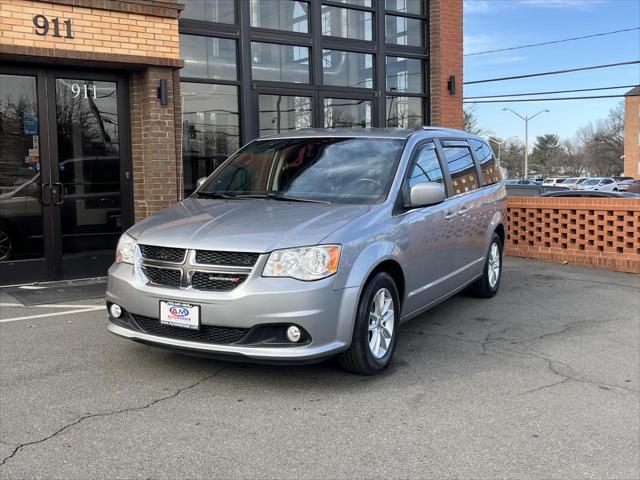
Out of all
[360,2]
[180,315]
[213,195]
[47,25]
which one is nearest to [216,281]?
[180,315]

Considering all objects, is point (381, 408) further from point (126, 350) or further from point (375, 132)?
point (375, 132)

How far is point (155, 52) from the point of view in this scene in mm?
8375

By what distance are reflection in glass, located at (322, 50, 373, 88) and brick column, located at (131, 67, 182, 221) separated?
333 cm

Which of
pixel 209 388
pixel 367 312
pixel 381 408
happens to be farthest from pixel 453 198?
pixel 209 388

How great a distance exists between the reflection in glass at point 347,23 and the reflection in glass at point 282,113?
1.37 m

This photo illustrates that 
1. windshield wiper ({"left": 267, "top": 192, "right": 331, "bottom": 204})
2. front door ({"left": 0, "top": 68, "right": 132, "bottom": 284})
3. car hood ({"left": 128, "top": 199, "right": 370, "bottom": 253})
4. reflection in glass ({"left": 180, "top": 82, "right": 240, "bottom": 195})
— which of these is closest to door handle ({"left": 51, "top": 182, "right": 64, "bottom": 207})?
front door ({"left": 0, "top": 68, "right": 132, "bottom": 284})

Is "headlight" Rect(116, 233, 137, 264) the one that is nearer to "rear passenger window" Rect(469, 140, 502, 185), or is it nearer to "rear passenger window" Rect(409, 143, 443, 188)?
"rear passenger window" Rect(409, 143, 443, 188)

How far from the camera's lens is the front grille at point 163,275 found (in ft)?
13.9

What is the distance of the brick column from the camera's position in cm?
844

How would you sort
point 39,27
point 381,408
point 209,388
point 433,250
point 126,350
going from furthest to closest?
point 39,27 → point 433,250 → point 126,350 → point 209,388 → point 381,408

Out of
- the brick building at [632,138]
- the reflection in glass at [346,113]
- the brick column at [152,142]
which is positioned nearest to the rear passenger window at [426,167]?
the brick column at [152,142]

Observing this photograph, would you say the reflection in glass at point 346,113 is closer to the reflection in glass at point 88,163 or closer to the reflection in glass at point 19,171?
the reflection in glass at point 88,163

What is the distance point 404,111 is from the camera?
489 inches

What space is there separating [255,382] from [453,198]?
274cm
